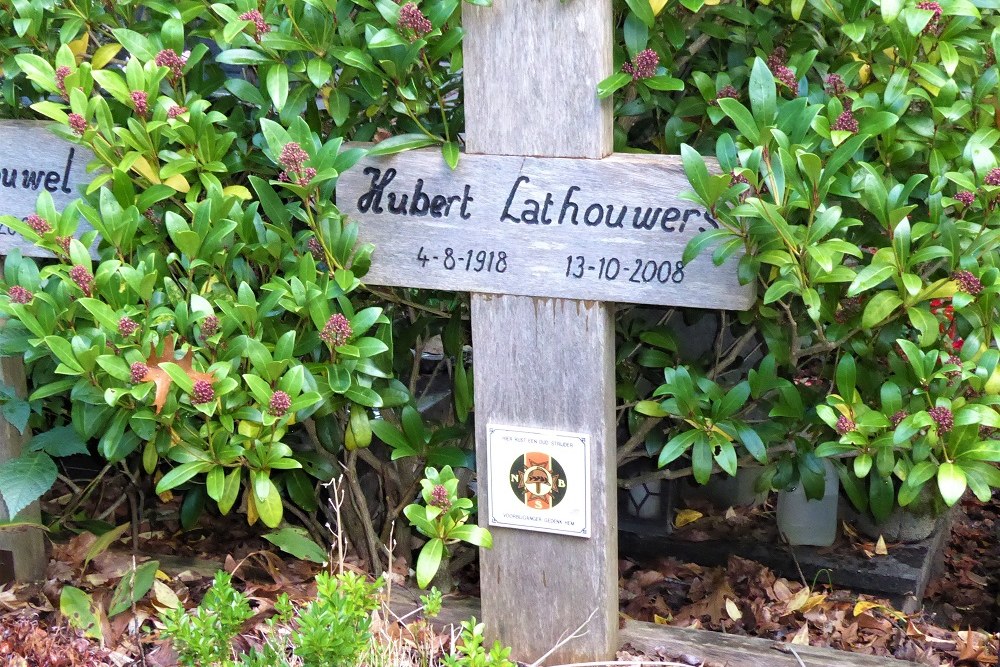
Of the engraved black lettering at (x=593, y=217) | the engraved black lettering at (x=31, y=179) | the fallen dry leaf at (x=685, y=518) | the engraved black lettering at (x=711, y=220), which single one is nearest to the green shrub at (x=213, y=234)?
the engraved black lettering at (x=31, y=179)

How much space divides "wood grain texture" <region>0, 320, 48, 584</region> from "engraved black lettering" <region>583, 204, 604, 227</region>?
5.37ft

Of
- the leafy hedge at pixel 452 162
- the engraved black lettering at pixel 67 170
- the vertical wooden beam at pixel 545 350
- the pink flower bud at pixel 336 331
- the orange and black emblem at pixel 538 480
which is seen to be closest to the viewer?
the leafy hedge at pixel 452 162

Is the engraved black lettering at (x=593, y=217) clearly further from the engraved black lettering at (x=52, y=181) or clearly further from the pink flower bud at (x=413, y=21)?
the engraved black lettering at (x=52, y=181)

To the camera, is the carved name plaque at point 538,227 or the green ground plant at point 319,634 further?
the carved name plaque at point 538,227

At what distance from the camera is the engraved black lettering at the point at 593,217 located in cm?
225

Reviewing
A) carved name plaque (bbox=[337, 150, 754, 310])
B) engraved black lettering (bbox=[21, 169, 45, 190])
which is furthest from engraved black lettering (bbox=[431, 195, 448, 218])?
engraved black lettering (bbox=[21, 169, 45, 190])

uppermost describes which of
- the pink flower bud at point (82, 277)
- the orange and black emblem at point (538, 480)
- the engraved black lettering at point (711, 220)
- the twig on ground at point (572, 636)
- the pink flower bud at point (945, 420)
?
the engraved black lettering at point (711, 220)

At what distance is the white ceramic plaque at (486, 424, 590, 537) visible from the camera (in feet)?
7.98

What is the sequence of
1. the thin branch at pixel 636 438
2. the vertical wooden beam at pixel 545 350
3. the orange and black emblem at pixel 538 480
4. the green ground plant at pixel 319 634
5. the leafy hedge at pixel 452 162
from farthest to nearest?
the thin branch at pixel 636 438, the orange and black emblem at pixel 538 480, the vertical wooden beam at pixel 545 350, the leafy hedge at pixel 452 162, the green ground plant at pixel 319 634

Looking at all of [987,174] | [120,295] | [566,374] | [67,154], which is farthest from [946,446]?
[67,154]

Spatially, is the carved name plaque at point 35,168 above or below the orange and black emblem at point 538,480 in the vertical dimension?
above

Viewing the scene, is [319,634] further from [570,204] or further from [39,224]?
[39,224]

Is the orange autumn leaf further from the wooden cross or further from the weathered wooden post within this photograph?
the weathered wooden post

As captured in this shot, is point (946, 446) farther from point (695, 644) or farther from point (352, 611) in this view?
point (352, 611)
